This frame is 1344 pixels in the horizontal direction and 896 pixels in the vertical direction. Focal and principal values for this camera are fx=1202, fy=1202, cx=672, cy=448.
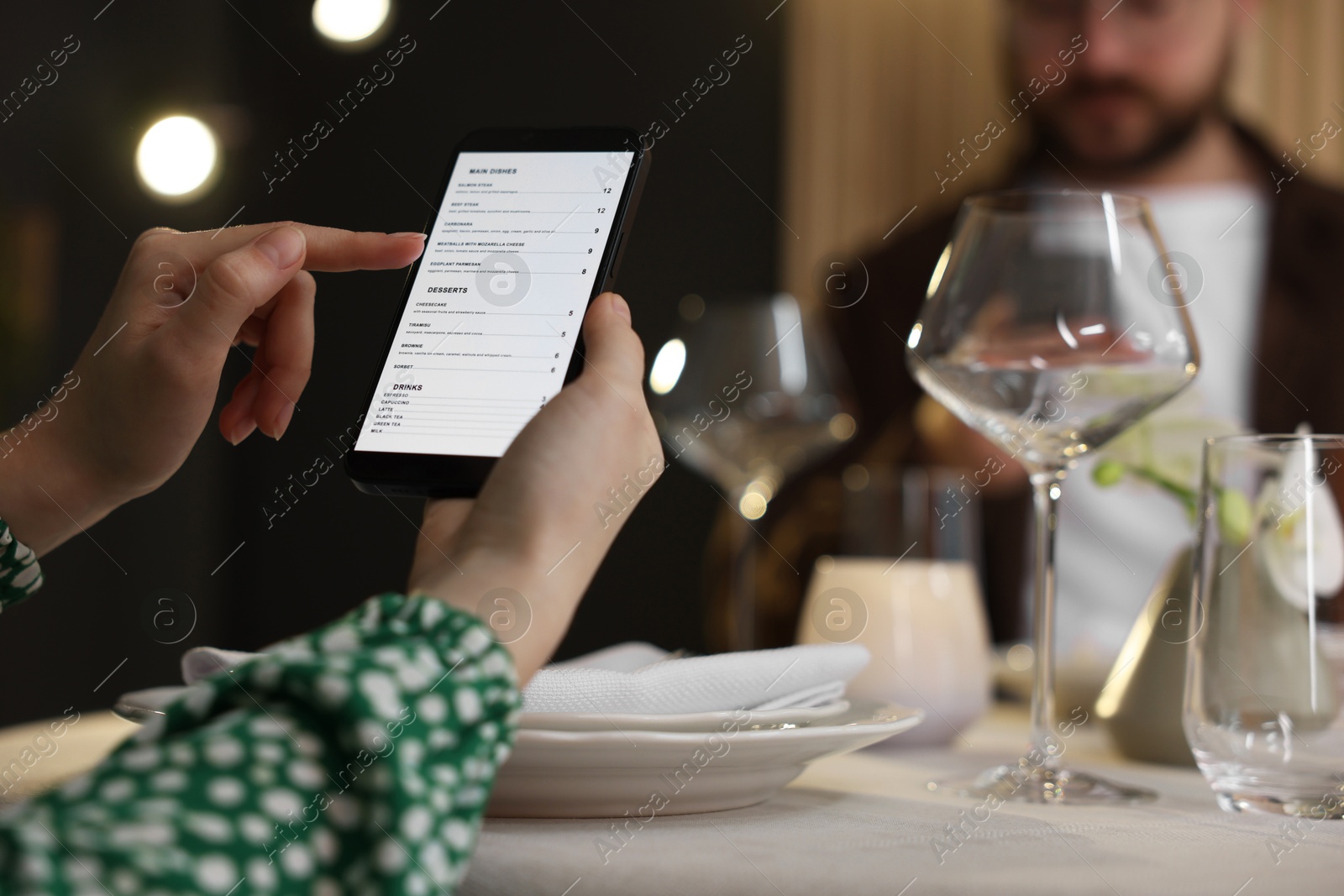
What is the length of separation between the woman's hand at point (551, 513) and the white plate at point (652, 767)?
2.3 inches

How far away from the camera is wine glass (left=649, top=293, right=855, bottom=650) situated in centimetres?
146

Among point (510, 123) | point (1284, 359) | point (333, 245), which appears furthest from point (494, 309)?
point (510, 123)

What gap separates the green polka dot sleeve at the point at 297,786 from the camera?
0.25m

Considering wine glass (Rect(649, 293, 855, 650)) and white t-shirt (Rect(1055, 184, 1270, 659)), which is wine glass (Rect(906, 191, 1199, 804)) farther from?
white t-shirt (Rect(1055, 184, 1270, 659))

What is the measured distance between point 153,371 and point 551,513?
0.31 metres

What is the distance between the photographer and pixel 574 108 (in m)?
2.30

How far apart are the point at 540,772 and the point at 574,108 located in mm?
2043

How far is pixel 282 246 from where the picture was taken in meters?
0.56

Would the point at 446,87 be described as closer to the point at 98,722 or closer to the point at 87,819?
the point at 98,722

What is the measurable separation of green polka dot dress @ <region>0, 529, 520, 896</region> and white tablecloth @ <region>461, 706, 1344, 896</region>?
8cm

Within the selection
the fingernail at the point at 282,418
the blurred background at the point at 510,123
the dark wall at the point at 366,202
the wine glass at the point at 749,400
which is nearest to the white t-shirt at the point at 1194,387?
the blurred background at the point at 510,123

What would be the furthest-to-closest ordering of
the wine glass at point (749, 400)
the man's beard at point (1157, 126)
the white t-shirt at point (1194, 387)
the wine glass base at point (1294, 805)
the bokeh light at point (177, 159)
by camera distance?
the bokeh light at point (177, 159) → the man's beard at point (1157, 126) → the white t-shirt at point (1194, 387) → the wine glass at point (749, 400) → the wine glass base at point (1294, 805)

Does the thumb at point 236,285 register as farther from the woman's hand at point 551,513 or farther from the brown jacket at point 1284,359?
the brown jacket at point 1284,359

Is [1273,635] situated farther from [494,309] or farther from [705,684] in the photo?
[494,309]
